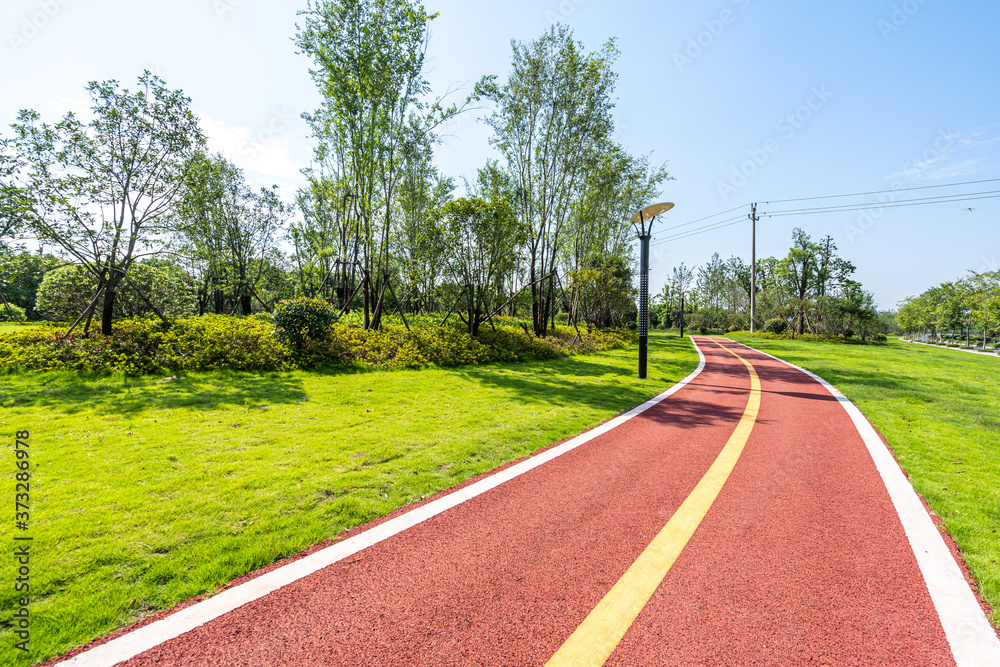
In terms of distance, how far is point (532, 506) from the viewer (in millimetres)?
3234

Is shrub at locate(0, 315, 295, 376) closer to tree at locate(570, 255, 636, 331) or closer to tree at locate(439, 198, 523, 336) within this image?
tree at locate(439, 198, 523, 336)

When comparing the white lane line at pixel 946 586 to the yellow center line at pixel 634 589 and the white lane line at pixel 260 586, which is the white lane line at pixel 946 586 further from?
the white lane line at pixel 260 586

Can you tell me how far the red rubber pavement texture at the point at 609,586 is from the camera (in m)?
1.79

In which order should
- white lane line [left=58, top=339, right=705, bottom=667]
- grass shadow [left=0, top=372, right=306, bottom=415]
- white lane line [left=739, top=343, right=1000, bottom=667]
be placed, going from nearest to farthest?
1. white lane line [left=58, top=339, right=705, bottom=667]
2. white lane line [left=739, top=343, right=1000, bottom=667]
3. grass shadow [left=0, top=372, right=306, bottom=415]

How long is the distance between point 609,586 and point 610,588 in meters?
0.02

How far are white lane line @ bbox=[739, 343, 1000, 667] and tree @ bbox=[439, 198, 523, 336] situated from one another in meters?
12.7

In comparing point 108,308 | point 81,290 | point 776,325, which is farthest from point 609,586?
point 776,325

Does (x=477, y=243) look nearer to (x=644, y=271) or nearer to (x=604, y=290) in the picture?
(x=644, y=271)

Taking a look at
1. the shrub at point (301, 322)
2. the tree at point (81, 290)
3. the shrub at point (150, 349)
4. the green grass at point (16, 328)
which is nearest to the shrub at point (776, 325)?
the shrub at point (301, 322)

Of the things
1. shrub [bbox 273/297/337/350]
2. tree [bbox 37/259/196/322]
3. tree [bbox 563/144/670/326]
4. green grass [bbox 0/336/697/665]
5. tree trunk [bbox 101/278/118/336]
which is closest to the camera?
green grass [bbox 0/336/697/665]

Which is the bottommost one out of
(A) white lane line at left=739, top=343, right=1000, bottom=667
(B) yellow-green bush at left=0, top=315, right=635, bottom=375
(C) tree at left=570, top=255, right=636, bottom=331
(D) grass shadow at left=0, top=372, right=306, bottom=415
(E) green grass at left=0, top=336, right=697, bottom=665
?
(A) white lane line at left=739, top=343, right=1000, bottom=667

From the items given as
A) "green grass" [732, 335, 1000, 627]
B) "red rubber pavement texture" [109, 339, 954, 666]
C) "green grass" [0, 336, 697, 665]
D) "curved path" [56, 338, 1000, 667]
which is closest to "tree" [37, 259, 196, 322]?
"green grass" [0, 336, 697, 665]

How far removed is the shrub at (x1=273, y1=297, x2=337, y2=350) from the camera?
35.4ft

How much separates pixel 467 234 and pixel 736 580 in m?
13.8
